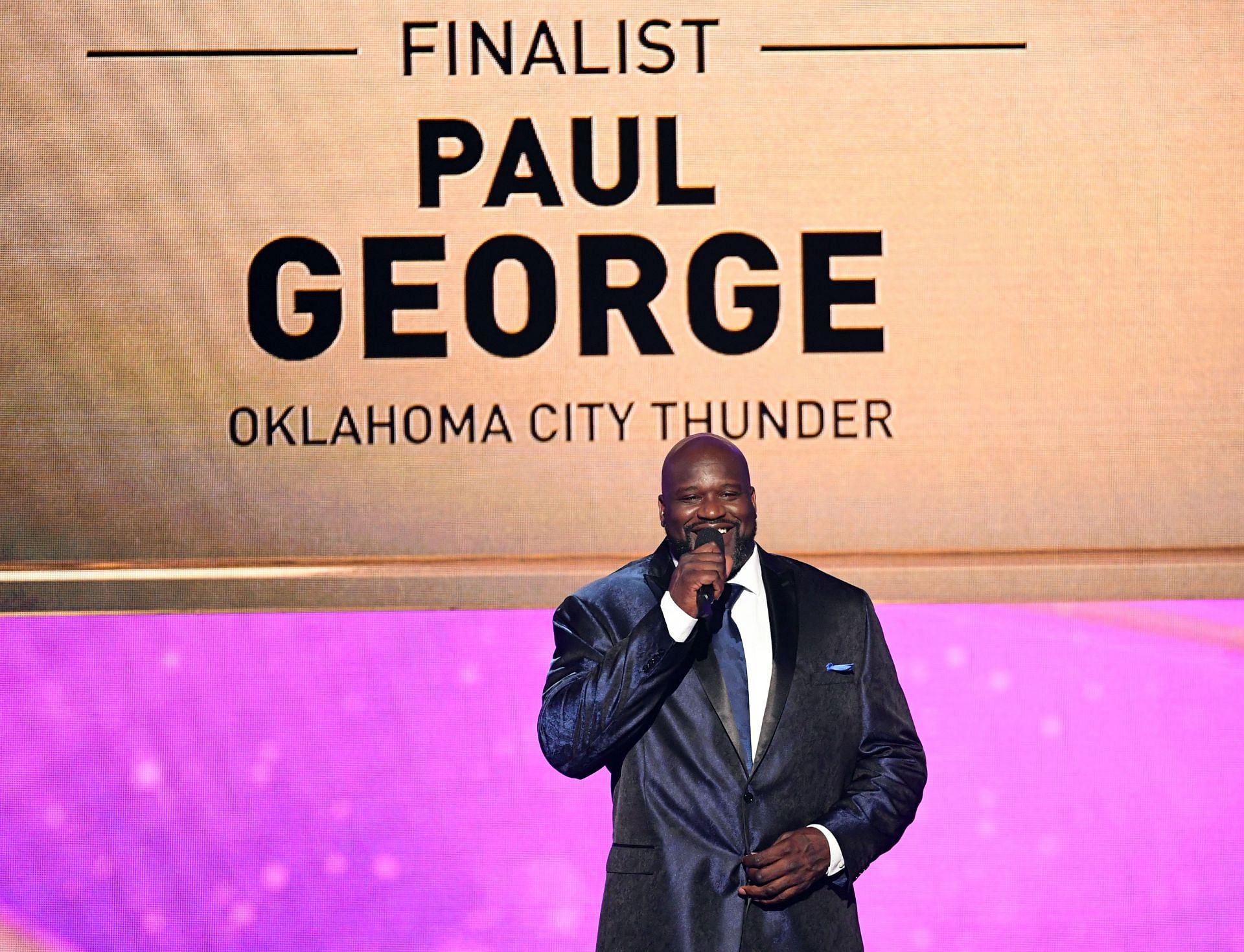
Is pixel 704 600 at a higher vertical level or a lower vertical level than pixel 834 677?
higher

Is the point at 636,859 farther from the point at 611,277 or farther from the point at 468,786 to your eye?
the point at 611,277

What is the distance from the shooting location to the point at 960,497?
3377 mm

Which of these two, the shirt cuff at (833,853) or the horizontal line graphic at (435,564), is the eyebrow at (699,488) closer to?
the shirt cuff at (833,853)

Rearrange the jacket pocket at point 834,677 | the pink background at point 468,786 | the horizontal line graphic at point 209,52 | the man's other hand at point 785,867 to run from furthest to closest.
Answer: the horizontal line graphic at point 209,52, the pink background at point 468,786, the jacket pocket at point 834,677, the man's other hand at point 785,867

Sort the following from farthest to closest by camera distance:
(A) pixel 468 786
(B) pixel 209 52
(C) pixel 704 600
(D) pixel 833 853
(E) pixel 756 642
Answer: (B) pixel 209 52, (A) pixel 468 786, (E) pixel 756 642, (D) pixel 833 853, (C) pixel 704 600

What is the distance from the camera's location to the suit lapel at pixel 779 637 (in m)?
2.38

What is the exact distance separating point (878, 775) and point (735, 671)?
0.96 feet

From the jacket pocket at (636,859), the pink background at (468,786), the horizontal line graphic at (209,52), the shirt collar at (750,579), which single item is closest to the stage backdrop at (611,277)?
the horizontal line graphic at (209,52)

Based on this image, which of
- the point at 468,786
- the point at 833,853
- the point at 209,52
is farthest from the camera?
the point at 209,52

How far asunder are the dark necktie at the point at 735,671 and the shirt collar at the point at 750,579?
0.04m

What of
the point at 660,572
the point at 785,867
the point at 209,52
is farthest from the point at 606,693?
the point at 209,52

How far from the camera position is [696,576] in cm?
221

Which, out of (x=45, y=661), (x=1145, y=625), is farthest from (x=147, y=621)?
(x=1145, y=625)

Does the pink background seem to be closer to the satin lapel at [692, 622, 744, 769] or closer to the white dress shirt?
the white dress shirt
